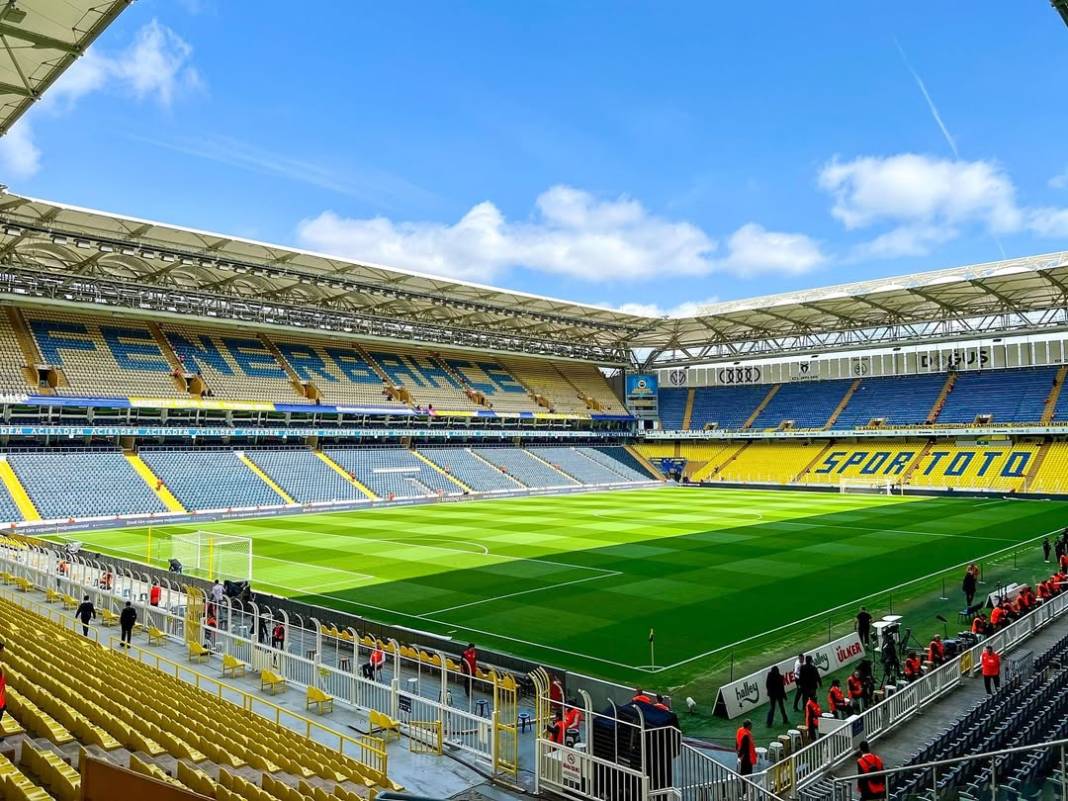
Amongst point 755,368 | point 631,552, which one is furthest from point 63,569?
point 755,368

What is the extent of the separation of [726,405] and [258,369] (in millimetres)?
43106

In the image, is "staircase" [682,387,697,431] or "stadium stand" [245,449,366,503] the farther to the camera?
"staircase" [682,387,697,431]

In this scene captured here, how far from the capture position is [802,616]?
20.5 metres

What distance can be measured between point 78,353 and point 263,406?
11233 mm

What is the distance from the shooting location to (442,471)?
5697 centimetres

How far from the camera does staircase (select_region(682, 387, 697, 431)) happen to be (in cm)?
7656

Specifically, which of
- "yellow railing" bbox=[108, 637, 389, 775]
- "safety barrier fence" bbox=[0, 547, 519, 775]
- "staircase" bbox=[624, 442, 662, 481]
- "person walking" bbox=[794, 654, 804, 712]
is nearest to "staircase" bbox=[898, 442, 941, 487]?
"staircase" bbox=[624, 442, 662, 481]

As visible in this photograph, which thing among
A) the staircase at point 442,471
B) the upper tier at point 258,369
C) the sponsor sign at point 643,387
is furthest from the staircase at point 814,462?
the staircase at point 442,471

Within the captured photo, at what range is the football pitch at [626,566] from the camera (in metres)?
18.9

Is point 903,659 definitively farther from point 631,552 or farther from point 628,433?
point 628,433

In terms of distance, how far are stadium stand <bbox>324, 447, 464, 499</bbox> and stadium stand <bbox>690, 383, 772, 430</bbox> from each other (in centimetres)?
2989

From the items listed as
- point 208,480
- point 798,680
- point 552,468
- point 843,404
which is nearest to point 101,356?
point 208,480

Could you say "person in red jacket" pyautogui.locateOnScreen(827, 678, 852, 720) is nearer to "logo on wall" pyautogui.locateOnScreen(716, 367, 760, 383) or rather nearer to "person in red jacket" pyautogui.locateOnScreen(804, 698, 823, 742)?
"person in red jacket" pyautogui.locateOnScreen(804, 698, 823, 742)

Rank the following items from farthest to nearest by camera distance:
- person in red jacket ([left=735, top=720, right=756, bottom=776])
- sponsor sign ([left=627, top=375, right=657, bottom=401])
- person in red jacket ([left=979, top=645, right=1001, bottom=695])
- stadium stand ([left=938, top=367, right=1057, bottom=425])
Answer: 1. sponsor sign ([left=627, top=375, right=657, bottom=401])
2. stadium stand ([left=938, top=367, right=1057, bottom=425])
3. person in red jacket ([left=979, top=645, right=1001, bottom=695])
4. person in red jacket ([left=735, top=720, right=756, bottom=776])
